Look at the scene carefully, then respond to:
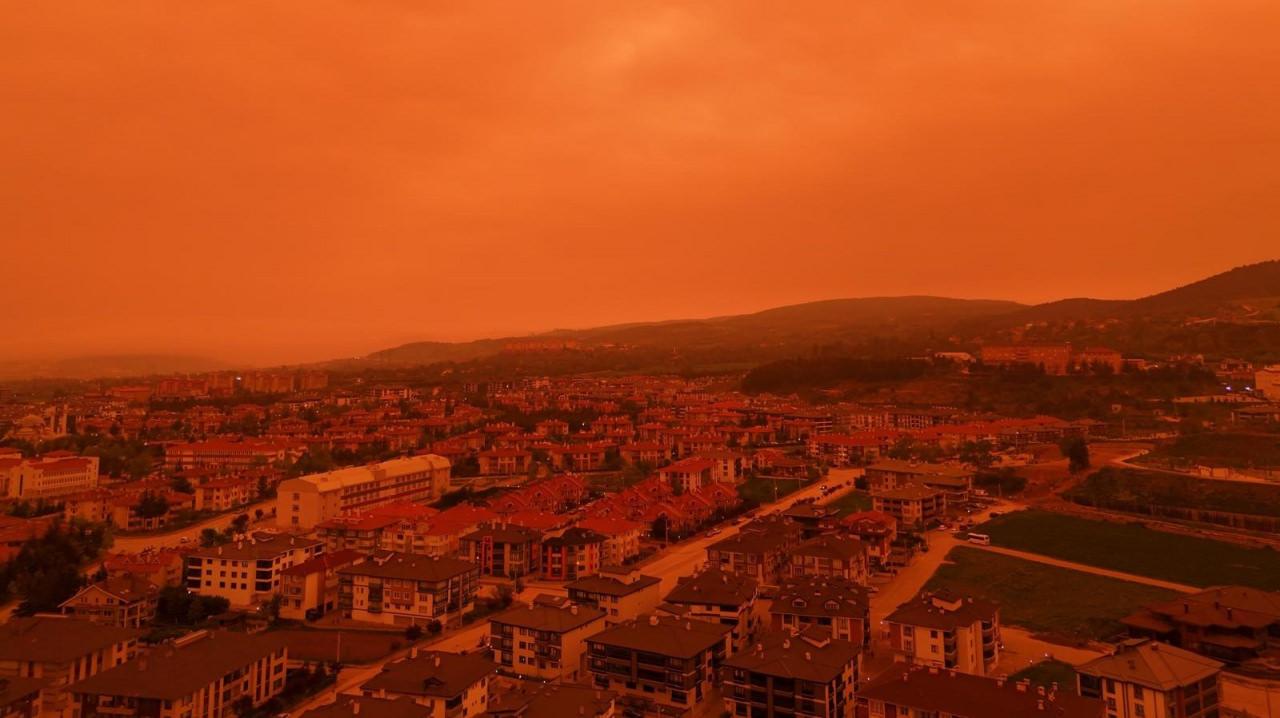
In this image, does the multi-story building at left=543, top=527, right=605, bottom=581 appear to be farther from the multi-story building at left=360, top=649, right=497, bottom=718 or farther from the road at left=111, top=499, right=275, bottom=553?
the road at left=111, top=499, right=275, bottom=553

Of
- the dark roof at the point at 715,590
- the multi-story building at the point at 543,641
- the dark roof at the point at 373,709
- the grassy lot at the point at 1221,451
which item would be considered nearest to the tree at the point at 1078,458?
the grassy lot at the point at 1221,451

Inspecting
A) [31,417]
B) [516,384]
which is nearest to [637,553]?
[31,417]

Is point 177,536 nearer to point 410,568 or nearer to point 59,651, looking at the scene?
point 410,568

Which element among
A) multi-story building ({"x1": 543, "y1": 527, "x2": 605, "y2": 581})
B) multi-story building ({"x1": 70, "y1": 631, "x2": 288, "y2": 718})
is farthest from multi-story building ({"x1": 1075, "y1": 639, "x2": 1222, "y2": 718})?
multi-story building ({"x1": 70, "y1": 631, "x2": 288, "y2": 718})

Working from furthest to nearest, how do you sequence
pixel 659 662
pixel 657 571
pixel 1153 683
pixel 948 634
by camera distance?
pixel 657 571 < pixel 948 634 < pixel 659 662 < pixel 1153 683

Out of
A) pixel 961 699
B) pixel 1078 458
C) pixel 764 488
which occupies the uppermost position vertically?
pixel 1078 458

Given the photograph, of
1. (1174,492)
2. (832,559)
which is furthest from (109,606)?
(1174,492)

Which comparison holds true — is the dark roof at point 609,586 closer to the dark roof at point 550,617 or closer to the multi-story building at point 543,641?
the dark roof at point 550,617

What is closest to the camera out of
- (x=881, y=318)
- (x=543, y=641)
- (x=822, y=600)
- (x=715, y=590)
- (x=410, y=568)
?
(x=543, y=641)
